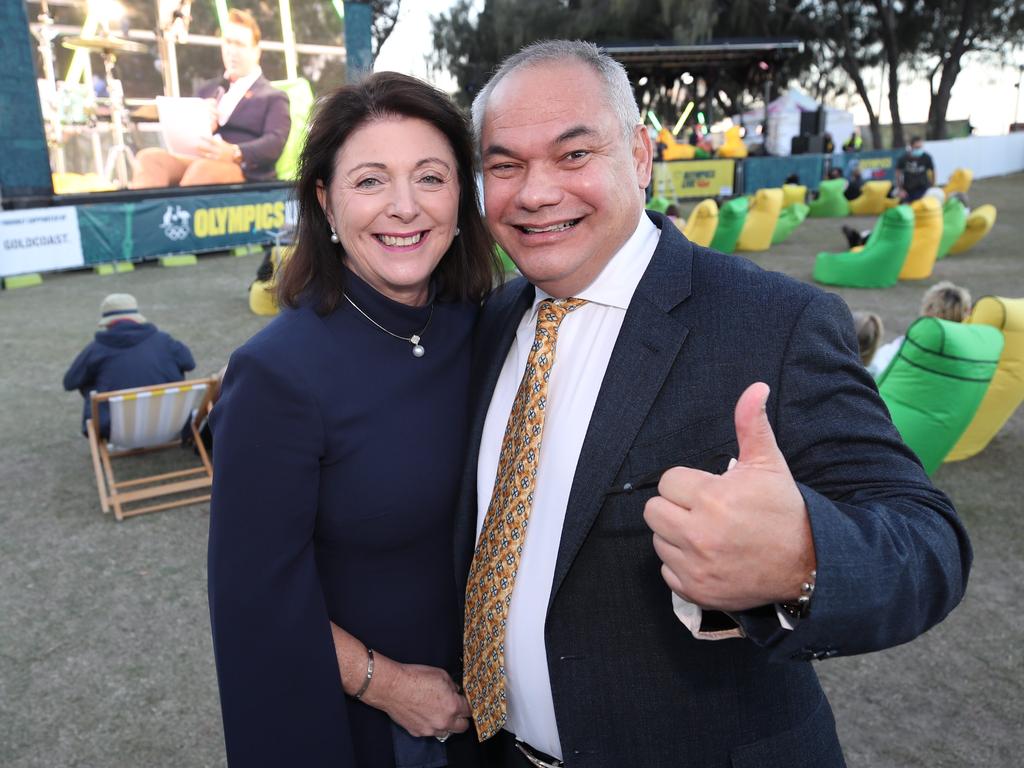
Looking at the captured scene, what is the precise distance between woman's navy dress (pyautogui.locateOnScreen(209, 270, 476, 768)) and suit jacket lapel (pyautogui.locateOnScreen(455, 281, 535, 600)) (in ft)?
0.15

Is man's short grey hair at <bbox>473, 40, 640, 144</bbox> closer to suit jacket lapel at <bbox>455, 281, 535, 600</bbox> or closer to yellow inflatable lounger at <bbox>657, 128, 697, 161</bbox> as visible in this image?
suit jacket lapel at <bbox>455, 281, 535, 600</bbox>

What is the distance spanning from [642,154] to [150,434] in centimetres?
480

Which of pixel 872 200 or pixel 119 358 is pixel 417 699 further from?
pixel 872 200

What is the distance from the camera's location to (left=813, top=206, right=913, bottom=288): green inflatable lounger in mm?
11266

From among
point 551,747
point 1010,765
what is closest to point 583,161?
point 551,747

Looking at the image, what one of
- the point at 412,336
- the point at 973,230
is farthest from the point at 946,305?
the point at 973,230

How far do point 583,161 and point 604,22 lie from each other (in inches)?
1269

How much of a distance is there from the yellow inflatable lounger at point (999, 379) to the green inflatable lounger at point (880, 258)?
6223mm

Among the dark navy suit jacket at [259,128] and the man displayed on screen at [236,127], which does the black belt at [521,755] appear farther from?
the dark navy suit jacket at [259,128]

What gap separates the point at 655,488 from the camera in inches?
55.4

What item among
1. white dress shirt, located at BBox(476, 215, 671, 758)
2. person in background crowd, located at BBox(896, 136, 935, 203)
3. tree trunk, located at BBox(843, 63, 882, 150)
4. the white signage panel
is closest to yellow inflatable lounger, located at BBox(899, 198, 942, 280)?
person in background crowd, located at BBox(896, 136, 935, 203)

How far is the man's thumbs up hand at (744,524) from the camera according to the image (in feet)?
3.38

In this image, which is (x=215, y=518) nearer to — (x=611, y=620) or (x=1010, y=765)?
Result: (x=611, y=620)

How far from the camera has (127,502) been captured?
5.30m
